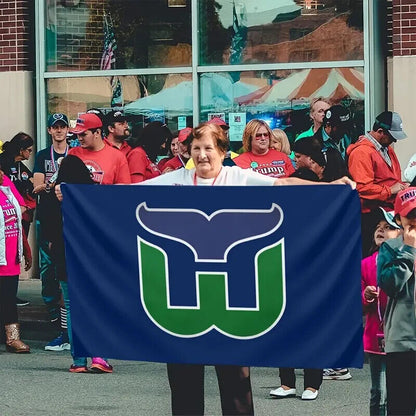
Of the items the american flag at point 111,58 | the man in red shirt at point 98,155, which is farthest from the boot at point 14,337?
the american flag at point 111,58

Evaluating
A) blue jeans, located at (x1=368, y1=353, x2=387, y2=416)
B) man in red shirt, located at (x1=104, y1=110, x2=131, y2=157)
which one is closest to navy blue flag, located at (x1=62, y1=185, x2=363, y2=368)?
blue jeans, located at (x1=368, y1=353, x2=387, y2=416)

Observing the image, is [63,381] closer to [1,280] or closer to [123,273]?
[1,280]

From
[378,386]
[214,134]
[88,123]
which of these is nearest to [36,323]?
[88,123]

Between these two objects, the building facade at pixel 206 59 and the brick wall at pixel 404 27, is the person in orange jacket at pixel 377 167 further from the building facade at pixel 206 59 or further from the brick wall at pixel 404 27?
the brick wall at pixel 404 27

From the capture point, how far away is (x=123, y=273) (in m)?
6.53

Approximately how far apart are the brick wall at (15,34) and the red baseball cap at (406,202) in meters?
9.84

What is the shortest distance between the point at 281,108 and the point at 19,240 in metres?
4.37

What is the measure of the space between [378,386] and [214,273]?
135 centimetres

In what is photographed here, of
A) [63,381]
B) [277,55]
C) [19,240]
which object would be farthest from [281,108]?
[63,381]

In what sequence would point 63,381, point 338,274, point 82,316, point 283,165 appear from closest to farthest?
point 338,274 → point 82,316 → point 63,381 → point 283,165

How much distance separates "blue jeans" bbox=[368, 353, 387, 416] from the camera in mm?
7059

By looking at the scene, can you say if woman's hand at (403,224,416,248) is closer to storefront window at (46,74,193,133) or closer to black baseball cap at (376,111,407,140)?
black baseball cap at (376,111,407,140)

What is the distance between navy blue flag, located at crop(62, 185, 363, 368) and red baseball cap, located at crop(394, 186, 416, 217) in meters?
0.29

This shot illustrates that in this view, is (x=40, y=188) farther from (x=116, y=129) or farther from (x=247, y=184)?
(x=247, y=184)
